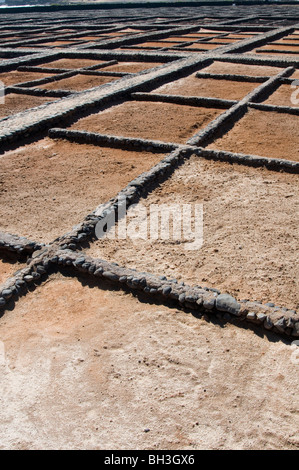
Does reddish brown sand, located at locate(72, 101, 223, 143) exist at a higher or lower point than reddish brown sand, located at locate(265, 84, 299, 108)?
lower

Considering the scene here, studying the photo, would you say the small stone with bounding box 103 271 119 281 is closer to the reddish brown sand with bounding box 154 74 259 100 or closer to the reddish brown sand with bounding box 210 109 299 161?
the reddish brown sand with bounding box 210 109 299 161

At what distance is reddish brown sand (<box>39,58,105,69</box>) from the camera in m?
17.0

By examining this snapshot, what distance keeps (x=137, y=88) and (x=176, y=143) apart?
4.68 metres

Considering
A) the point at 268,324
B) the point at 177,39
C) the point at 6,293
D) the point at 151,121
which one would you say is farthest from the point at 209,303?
the point at 177,39

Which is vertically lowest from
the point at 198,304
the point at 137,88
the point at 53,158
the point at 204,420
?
the point at 204,420

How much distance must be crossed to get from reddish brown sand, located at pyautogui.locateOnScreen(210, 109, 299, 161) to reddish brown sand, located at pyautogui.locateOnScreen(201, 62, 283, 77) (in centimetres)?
478

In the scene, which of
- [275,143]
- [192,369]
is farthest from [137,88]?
[192,369]

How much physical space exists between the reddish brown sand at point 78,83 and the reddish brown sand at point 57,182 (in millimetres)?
4962

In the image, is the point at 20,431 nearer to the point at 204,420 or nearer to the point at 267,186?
the point at 204,420

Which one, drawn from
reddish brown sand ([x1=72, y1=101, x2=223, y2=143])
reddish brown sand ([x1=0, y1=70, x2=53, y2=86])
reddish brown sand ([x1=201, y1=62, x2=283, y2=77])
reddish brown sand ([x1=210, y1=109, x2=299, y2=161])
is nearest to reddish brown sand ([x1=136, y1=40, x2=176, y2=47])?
reddish brown sand ([x1=201, y1=62, x2=283, y2=77])

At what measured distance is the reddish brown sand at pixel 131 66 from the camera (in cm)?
1587

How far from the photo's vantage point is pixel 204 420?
3266 mm

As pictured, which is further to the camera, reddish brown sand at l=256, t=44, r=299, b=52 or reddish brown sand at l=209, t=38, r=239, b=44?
reddish brown sand at l=209, t=38, r=239, b=44

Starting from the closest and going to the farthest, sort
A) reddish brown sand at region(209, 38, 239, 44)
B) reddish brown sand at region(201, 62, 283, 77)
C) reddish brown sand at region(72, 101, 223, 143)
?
1. reddish brown sand at region(72, 101, 223, 143)
2. reddish brown sand at region(201, 62, 283, 77)
3. reddish brown sand at region(209, 38, 239, 44)
